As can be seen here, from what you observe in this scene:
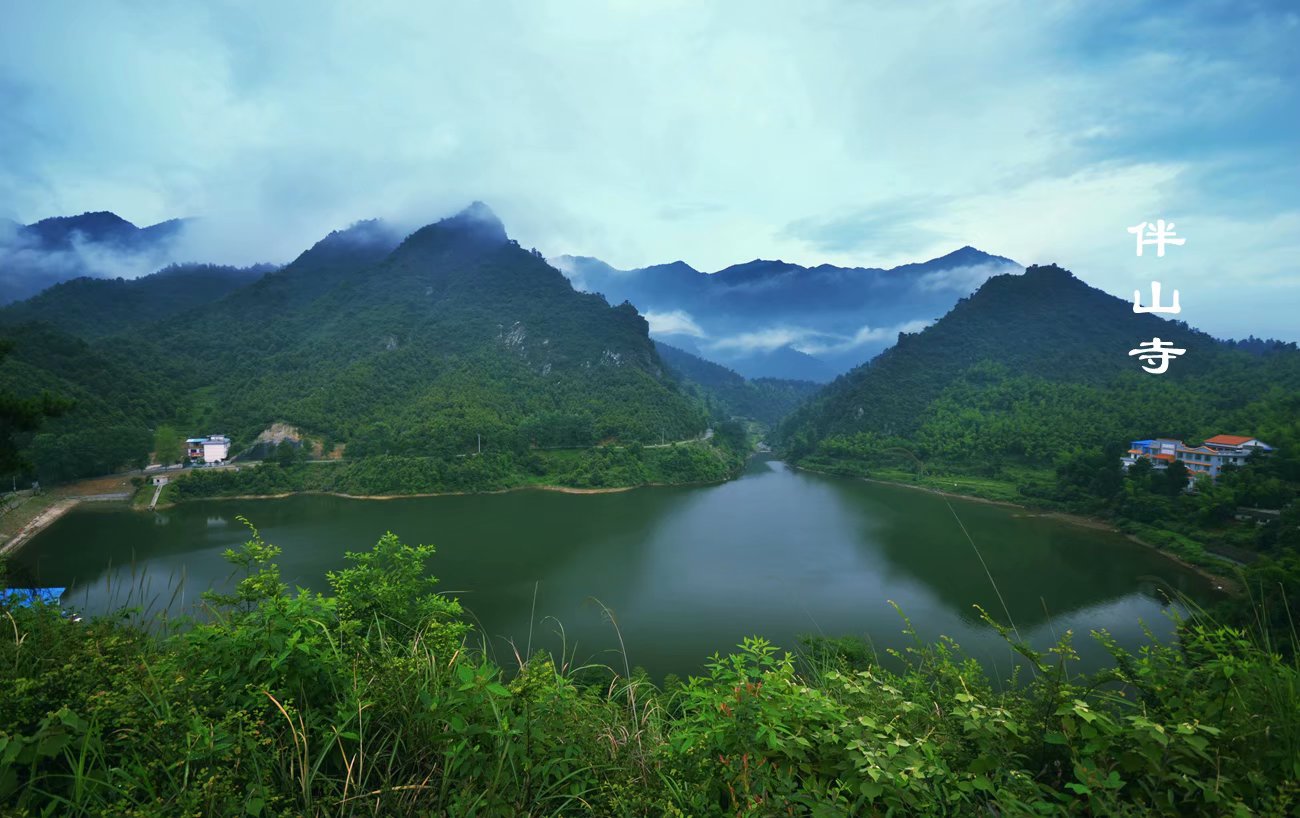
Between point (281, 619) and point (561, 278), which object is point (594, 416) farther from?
point (281, 619)

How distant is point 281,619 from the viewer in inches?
58.5

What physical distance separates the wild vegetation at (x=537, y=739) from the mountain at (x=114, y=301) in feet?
223

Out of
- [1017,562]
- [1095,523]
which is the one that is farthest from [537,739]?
[1095,523]

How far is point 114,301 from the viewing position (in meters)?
62.5

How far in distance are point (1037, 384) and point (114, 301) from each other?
309 ft

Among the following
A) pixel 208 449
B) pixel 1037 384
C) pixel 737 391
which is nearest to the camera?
pixel 208 449

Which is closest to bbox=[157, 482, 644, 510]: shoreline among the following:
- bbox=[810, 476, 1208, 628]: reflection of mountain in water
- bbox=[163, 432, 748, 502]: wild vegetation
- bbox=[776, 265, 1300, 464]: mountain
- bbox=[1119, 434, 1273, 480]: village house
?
bbox=[163, 432, 748, 502]: wild vegetation

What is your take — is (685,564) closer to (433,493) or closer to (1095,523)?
(433,493)

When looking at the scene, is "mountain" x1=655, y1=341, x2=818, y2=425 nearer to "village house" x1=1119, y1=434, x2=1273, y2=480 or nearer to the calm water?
"village house" x1=1119, y1=434, x2=1273, y2=480

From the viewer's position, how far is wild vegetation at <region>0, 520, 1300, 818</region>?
1096 mm

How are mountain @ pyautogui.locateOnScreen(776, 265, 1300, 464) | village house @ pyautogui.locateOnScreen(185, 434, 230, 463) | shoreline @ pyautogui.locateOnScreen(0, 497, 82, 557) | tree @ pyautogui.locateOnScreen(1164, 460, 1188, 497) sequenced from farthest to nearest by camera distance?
mountain @ pyautogui.locateOnScreen(776, 265, 1300, 464) → village house @ pyautogui.locateOnScreen(185, 434, 230, 463) → tree @ pyautogui.locateOnScreen(1164, 460, 1188, 497) → shoreline @ pyautogui.locateOnScreen(0, 497, 82, 557)

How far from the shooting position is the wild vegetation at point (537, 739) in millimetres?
1096

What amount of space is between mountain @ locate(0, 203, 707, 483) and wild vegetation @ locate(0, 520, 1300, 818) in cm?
3116

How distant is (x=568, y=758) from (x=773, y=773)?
1.67 feet
